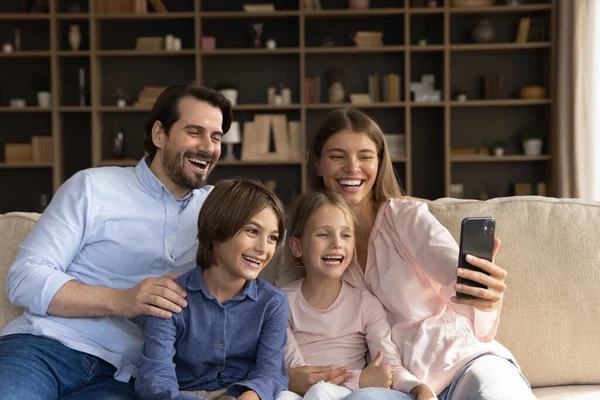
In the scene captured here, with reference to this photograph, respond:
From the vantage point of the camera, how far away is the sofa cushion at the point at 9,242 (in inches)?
85.2

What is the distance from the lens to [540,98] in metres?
5.80

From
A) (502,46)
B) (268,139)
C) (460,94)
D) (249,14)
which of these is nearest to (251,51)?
(249,14)

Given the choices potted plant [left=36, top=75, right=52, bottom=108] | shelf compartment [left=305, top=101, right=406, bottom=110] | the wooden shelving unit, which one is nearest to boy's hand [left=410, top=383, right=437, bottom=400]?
shelf compartment [left=305, top=101, right=406, bottom=110]

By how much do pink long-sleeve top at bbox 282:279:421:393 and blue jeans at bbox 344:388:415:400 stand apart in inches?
7.7

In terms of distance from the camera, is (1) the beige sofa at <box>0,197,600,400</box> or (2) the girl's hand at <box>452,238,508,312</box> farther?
(1) the beige sofa at <box>0,197,600,400</box>

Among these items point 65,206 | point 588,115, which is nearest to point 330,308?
point 65,206

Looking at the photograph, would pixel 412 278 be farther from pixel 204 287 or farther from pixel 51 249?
pixel 51 249

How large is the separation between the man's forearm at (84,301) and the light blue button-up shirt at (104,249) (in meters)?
0.02

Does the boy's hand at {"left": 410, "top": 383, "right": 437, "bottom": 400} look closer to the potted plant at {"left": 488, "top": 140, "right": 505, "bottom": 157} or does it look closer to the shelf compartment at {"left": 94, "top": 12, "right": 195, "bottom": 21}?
the potted plant at {"left": 488, "top": 140, "right": 505, "bottom": 157}

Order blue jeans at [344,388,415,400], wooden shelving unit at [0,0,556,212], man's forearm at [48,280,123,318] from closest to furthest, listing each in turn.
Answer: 1. blue jeans at [344,388,415,400]
2. man's forearm at [48,280,123,318]
3. wooden shelving unit at [0,0,556,212]

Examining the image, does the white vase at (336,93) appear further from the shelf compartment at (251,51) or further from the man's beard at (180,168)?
the man's beard at (180,168)

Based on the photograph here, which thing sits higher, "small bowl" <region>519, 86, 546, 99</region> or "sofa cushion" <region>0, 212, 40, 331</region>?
"small bowl" <region>519, 86, 546, 99</region>

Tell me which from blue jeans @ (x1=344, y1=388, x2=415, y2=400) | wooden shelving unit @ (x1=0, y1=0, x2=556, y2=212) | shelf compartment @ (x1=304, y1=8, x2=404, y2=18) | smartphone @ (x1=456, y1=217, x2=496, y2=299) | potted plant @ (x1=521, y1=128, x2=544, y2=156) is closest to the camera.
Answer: blue jeans @ (x1=344, y1=388, x2=415, y2=400)

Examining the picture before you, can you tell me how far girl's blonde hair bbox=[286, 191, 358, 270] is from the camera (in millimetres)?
2111
